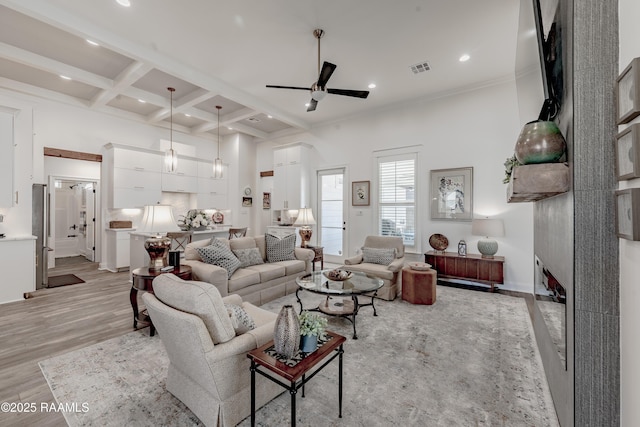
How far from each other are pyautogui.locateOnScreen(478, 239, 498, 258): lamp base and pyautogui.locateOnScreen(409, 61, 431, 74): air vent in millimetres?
2926

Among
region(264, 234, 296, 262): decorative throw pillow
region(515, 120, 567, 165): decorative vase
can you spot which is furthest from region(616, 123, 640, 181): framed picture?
region(264, 234, 296, 262): decorative throw pillow

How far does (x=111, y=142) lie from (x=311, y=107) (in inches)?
194

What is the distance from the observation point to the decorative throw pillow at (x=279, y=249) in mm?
4465

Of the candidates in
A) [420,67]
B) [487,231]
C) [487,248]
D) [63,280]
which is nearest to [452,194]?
[487,231]

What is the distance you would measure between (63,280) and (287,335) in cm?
571

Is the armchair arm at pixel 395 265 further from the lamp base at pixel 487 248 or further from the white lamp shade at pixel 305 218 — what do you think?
the white lamp shade at pixel 305 218

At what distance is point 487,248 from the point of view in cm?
439

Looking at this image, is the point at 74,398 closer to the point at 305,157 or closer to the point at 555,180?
the point at 555,180

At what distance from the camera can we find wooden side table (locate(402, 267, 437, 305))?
12.3 feet

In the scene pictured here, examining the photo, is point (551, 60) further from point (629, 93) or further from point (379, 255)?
point (379, 255)

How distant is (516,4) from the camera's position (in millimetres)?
2912

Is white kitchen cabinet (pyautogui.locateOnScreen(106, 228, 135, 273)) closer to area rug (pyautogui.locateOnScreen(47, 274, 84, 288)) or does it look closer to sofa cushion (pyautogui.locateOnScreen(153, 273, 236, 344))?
area rug (pyautogui.locateOnScreen(47, 274, 84, 288))

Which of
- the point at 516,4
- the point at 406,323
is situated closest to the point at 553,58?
the point at 516,4

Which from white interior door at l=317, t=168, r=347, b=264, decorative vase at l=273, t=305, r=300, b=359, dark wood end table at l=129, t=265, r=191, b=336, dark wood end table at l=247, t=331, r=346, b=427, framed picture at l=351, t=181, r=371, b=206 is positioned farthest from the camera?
white interior door at l=317, t=168, r=347, b=264
